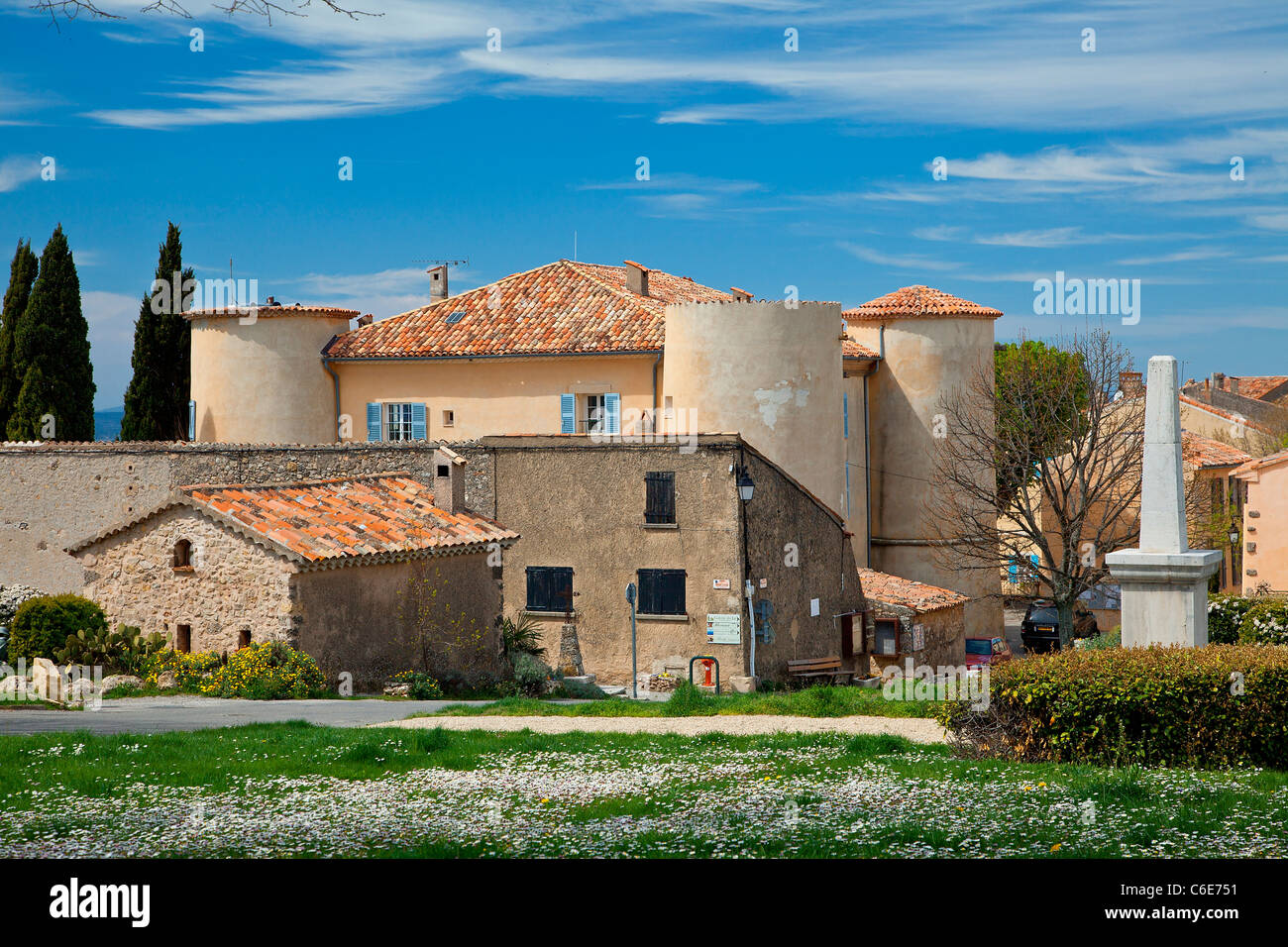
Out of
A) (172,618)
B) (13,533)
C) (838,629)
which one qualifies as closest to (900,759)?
(172,618)

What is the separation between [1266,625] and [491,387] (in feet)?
70.1

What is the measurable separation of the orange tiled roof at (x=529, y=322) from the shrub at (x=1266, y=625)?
16.9 metres

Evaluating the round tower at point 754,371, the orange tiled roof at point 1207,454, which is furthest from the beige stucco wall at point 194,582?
the orange tiled roof at point 1207,454

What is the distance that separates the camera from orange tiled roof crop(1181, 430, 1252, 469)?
45.8 metres

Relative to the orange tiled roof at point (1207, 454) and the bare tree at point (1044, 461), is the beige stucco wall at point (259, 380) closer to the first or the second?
the bare tree at point (1044, 461)

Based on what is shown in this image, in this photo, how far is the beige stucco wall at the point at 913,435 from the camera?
38312mm

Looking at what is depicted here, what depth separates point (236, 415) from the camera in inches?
1447

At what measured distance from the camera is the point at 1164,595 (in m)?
14.0

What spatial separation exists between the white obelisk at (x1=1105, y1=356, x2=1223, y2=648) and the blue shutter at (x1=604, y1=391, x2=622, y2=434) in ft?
68.4

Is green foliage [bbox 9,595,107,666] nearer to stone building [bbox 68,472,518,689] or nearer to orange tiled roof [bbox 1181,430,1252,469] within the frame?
stone building [bbox 68,472,518,689]

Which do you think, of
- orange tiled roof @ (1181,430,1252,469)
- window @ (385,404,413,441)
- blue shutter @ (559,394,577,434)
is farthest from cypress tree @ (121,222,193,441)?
orange tiled roof @ (1181,430,1252,469)

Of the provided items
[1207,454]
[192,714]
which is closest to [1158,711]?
[192,714]

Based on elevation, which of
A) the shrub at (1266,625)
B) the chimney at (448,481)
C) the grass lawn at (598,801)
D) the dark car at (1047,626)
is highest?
the chimney at (448,481)

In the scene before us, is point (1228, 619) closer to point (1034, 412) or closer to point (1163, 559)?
point (1163, 559)
